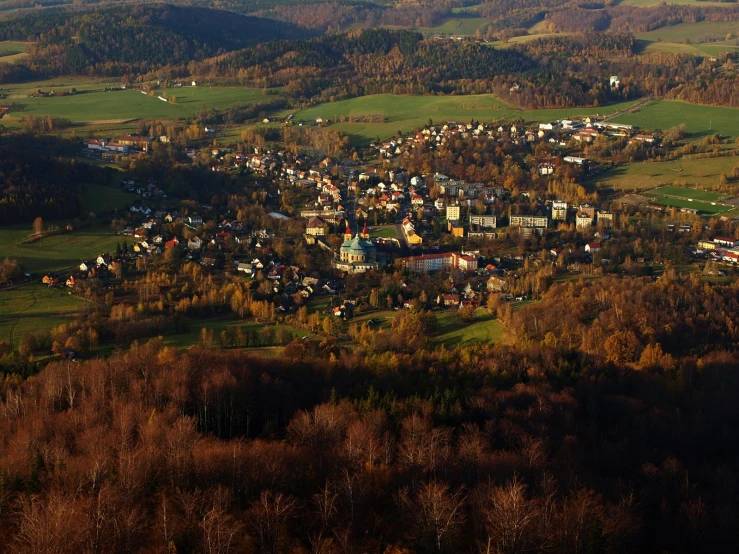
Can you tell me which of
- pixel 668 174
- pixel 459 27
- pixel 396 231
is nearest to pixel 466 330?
pixel 396 231

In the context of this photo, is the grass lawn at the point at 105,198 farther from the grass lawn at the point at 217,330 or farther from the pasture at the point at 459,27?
the pasture at the point at 459,27

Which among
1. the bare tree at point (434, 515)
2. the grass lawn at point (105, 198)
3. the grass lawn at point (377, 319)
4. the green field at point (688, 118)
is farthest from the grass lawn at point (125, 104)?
the bare tree at point (434, 515)

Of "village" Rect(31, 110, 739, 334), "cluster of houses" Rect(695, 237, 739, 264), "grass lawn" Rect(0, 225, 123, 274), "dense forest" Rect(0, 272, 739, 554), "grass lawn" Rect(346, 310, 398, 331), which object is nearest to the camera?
"dense forest" Rect(0, 272, 739, 554)

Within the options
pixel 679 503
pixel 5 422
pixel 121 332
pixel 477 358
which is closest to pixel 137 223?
pixel 121 332

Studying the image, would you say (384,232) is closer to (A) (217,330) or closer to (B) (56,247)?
(B) (56,247)

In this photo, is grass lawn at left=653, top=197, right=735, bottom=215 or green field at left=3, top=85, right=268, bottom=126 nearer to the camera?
grass lawn at left=653, top=197, right=735, bottom=215

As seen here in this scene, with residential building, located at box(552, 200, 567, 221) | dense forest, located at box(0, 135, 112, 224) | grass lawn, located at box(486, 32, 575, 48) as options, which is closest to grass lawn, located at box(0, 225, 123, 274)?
dense forest, located at box(0, 135, 112, 224)

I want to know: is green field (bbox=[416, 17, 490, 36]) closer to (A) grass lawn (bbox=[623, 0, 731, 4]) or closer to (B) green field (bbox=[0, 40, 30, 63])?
(A) grass lawn (bbox=[623, 0, 731, 4])

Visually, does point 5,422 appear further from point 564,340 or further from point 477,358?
point 564,340
